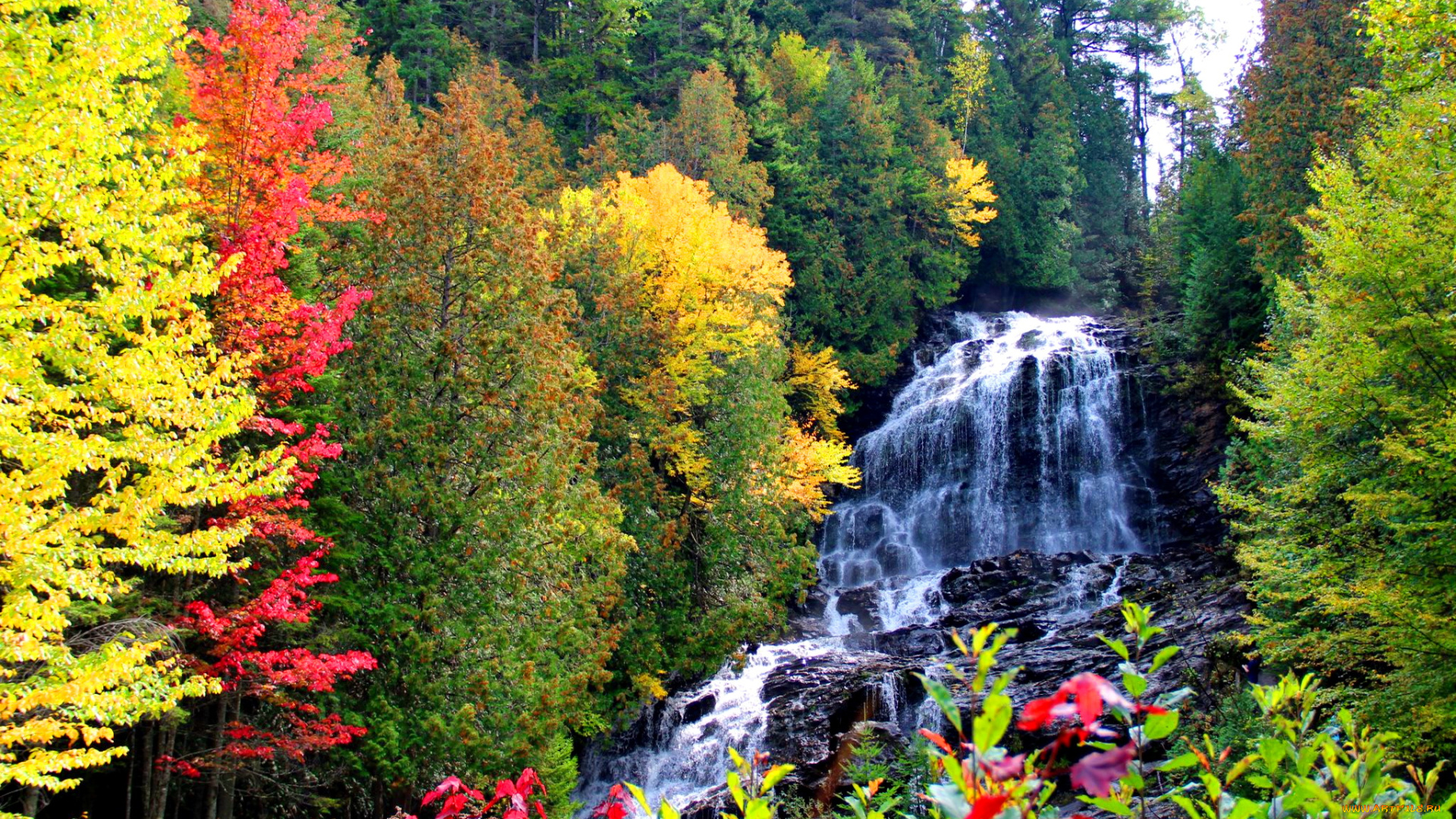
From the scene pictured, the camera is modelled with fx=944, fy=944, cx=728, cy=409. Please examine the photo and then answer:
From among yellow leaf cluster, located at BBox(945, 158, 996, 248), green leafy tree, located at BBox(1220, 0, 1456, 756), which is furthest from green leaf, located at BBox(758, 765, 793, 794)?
yellow leaf cluster, located at BBox(945, 158, 996, 248)

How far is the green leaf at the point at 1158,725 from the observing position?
1.61m

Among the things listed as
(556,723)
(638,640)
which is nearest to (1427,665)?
(556,723)

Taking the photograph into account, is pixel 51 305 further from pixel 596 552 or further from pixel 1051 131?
pixel 1051 131

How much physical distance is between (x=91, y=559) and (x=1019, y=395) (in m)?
24.4

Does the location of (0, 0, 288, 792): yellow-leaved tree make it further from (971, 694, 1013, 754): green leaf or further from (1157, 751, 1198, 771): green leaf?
(1157, 751, 1198, 771): green leaf

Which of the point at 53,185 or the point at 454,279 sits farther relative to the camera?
the point at 454,279

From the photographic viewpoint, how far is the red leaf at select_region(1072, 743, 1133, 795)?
134 centimetres

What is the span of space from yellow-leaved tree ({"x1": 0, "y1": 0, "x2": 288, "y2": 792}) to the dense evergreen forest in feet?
0.13

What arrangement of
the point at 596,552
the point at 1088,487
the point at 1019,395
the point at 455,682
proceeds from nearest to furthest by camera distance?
the point at 455,682 < the point at 596,552 < the point at 1088,487 < the point at 1019,395

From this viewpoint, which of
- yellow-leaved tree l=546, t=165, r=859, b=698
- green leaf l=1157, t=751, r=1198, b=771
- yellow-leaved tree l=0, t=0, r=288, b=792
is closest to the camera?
green leaf l=1157, t=751, r=1198, b=771

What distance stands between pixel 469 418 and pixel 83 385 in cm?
588

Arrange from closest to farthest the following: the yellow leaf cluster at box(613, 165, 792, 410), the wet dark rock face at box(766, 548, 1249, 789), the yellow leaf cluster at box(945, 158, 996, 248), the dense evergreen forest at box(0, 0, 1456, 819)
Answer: the dense evergreen forest at box(0, 0, 1456, 819)
the wet dark rock face at box(766, 548, 1249, 789)
the yellow leaf cluster at box(613, 165, 792, 410)
the yellow leaf cluster at box(945, 158, 996, 248)

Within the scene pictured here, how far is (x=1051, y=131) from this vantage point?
133ft

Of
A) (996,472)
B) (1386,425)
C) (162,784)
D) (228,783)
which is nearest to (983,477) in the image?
(996,472)
